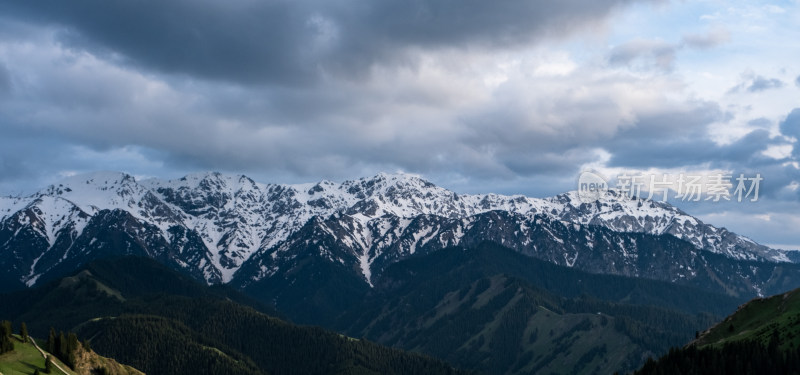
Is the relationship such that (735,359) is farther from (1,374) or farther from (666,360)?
(1,374)

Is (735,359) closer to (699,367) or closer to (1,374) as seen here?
(699,367)

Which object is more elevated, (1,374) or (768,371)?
(768,371)

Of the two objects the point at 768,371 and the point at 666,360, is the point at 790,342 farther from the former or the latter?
the point at 666,360

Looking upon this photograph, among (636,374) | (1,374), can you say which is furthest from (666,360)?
(1,374)

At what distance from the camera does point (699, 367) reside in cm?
18875

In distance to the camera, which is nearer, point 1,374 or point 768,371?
point 768,371

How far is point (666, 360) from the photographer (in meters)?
200

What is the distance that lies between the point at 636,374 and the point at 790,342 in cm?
3567

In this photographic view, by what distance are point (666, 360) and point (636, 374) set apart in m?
8.74

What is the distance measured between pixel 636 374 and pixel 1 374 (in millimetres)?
151872

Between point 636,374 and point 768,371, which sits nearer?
point 768,371

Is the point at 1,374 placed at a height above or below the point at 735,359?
below

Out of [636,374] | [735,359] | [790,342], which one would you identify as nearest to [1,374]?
[636,374]

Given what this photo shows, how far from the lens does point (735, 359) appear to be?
184m
